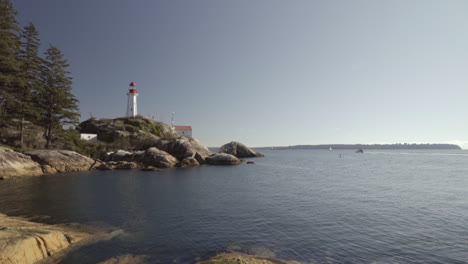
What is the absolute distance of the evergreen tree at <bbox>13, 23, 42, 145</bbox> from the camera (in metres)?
33.5

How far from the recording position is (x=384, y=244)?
401 inches

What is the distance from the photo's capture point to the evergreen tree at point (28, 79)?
110ft

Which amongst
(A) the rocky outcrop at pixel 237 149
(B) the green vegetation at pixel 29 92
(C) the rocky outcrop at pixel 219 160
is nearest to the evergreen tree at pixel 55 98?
(B) the green vegetation at pixel 29 92

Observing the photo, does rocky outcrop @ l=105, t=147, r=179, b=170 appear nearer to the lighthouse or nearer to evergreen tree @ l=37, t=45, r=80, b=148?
evergreen tree @ l=37, t=45, r=80, b=148

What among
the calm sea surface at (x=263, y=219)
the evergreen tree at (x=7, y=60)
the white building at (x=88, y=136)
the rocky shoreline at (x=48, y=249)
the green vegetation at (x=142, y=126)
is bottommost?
the calm sea surface at (x=263, y=219)

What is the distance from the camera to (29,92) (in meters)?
35.2

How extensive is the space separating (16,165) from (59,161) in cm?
637

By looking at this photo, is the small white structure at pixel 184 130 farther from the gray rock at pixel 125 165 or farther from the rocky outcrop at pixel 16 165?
the rocky outcrop at pixel 16 165

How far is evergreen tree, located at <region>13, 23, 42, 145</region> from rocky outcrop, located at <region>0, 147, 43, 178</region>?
6.56 metres

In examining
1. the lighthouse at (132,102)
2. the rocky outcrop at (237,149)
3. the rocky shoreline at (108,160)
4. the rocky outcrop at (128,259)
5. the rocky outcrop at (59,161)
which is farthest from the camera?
the rocky outcrop at (237,149)

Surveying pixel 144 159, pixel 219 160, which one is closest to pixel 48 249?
pixel 144 159

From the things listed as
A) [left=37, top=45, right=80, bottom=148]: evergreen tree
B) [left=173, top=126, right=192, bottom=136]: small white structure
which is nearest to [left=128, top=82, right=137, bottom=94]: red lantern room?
[left=173, top=126, right=192, bottom=136]: small white structure

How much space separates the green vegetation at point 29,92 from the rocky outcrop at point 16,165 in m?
6.21

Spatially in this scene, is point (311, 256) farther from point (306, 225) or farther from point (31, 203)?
point (31, 203)
